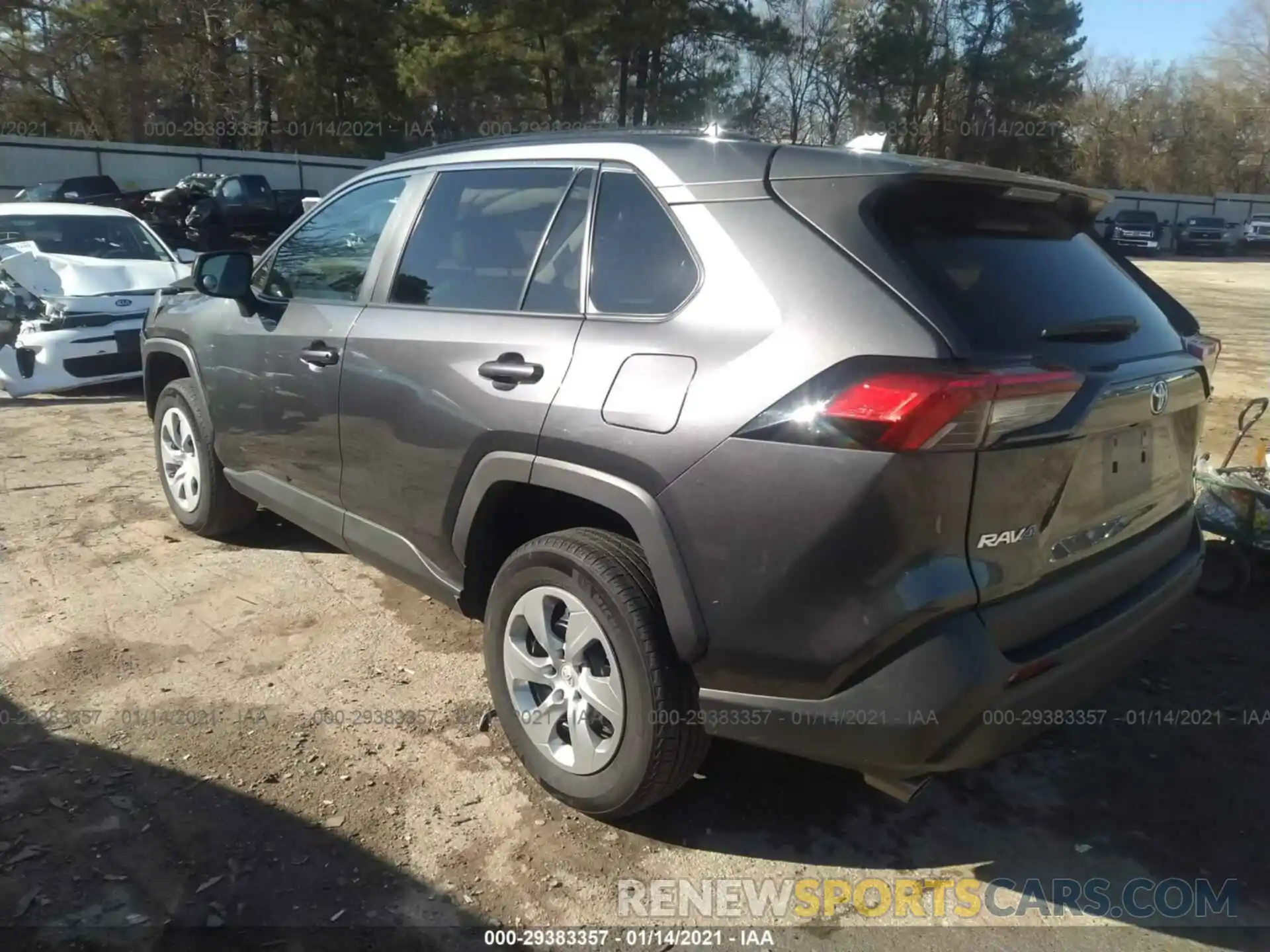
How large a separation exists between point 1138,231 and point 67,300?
35.7 m

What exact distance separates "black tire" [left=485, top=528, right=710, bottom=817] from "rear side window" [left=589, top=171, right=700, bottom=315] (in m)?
0.66

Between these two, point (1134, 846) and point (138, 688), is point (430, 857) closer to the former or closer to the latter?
point (138, 688)

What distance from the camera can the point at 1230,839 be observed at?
2.89 metres

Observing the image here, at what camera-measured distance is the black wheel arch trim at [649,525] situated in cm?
249

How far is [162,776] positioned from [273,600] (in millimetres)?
1349

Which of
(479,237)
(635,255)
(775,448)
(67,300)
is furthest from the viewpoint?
(67,300)

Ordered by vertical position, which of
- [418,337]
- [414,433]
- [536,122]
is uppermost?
[536,122]

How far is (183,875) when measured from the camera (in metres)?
2.66

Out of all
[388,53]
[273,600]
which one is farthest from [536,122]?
[273,600]

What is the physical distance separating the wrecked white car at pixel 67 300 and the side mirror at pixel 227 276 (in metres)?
4.74

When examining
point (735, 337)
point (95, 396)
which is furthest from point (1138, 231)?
point (735, 337)

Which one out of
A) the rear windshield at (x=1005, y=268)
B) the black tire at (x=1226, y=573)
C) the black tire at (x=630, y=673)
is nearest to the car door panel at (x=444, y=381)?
the black tire at (x=630, y=673)

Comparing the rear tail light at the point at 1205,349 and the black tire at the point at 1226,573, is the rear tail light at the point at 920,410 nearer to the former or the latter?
the rear tail light at the point at 1205,349

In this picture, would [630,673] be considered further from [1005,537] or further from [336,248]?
[336,248]
